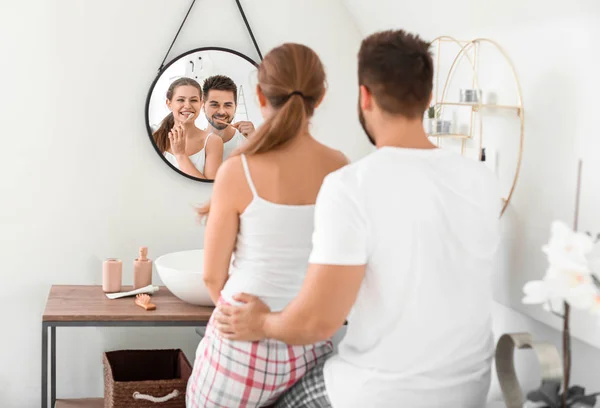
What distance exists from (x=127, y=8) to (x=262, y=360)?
1.83 meters

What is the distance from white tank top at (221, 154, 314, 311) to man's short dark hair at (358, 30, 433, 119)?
14.9 inches

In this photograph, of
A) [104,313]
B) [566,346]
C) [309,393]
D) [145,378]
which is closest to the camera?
[566,346]

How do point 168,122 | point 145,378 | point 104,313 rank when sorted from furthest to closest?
point 168,122
point 145,378
point 104,313

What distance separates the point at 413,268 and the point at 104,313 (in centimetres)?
140

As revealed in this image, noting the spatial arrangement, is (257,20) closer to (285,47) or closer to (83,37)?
(83,37)

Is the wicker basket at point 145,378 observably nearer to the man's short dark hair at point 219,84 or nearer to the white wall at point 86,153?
the white wall at point 86,153

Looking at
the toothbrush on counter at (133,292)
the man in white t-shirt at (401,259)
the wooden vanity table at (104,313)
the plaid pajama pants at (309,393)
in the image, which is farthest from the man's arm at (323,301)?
the toothbrush on counter at (133,292)

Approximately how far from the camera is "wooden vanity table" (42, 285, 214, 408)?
2.57 meters

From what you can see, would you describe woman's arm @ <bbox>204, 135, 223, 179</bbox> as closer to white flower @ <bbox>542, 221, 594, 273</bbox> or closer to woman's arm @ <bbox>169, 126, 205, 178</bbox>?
woman's arm @ <bbox>169, 126, 205, 178</bbox>

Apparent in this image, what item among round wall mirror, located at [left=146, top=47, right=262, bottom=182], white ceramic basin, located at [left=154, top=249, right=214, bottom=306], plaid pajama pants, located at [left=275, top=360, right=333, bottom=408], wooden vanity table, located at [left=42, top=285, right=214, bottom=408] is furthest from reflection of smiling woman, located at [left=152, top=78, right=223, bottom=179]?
plaid pajama pants, located at [left=275, top=360, right=333, bottom=408]

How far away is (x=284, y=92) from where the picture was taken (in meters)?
1.84

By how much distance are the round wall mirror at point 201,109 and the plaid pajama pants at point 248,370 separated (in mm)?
1395

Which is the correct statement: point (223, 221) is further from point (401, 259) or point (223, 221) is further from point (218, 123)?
point (218, 123)

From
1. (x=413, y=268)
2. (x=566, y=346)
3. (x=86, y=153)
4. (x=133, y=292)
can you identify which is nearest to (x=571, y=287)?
(x=566, y=346)
